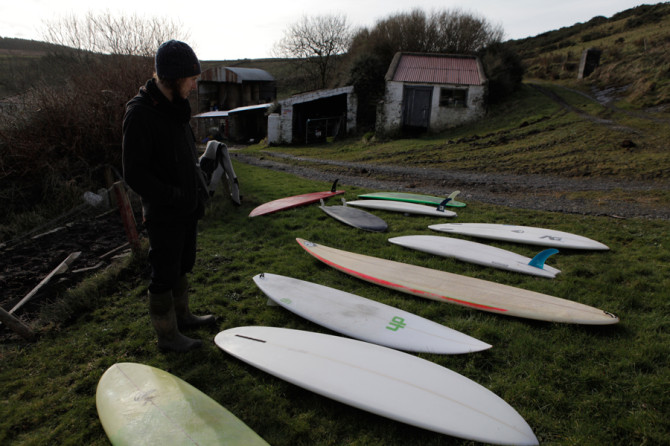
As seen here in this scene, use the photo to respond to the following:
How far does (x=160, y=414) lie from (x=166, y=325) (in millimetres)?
619

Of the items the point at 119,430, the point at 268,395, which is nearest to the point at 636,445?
the point at 268,395

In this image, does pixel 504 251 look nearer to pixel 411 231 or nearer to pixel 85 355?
pixel 411 231

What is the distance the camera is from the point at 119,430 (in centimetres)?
196

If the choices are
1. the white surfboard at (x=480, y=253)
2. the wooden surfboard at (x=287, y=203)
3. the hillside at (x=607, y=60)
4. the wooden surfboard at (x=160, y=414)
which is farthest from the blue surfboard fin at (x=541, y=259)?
the hillside at (x=607, y=60)

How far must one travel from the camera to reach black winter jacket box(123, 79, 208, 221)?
2066mm

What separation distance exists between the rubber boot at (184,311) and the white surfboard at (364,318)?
0.61 m

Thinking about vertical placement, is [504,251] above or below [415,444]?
above

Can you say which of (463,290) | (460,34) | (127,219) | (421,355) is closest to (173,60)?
(421,355)

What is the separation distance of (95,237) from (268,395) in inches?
203

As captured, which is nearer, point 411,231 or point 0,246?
point 411,231

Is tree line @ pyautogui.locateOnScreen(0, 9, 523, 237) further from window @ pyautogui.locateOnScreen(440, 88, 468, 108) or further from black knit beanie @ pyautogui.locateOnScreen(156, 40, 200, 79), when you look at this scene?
window @ pyautogui.locateOnScreen(440, 88, 468, 108)

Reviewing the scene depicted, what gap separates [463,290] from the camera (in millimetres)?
3266

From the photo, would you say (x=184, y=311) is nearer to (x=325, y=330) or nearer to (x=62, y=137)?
(x=325, y=330)

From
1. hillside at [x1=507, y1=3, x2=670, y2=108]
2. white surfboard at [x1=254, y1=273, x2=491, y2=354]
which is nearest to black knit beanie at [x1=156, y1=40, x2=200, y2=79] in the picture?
white surfboard at [x1=254, y1=273, x2=491, y2=354]
